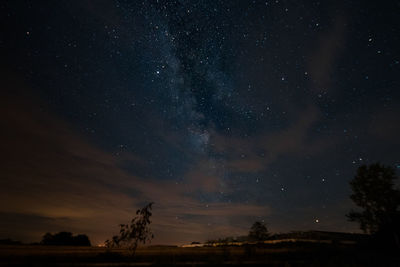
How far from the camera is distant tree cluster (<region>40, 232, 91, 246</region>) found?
24155 mm

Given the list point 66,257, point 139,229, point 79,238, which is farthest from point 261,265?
point 79,238

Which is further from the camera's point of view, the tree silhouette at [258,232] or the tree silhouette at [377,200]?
the tree silhouette at [258,232]

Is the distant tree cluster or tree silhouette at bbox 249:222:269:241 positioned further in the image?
tree silhouette at bbox 249:222:269:241

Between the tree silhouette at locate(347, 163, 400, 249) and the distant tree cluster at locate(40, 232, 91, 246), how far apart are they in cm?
3325

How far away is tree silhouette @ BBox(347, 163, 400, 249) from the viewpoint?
23.1 m

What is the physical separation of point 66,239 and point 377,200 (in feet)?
125

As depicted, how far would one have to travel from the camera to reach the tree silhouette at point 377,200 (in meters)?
23.1

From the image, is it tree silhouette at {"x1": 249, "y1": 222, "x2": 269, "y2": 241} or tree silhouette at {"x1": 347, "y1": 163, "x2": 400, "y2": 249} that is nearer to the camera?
tree silhouette at {"x1": 347, "y1": 163, "x2": 400, "y2": 249}

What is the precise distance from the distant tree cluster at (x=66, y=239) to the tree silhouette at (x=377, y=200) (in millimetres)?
33246

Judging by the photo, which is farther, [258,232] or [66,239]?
[258,232]

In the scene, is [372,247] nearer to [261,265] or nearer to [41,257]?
[261,265]

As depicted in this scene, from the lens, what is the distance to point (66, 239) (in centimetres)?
2548

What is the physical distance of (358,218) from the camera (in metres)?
24.2

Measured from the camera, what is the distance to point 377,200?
23875 mm
